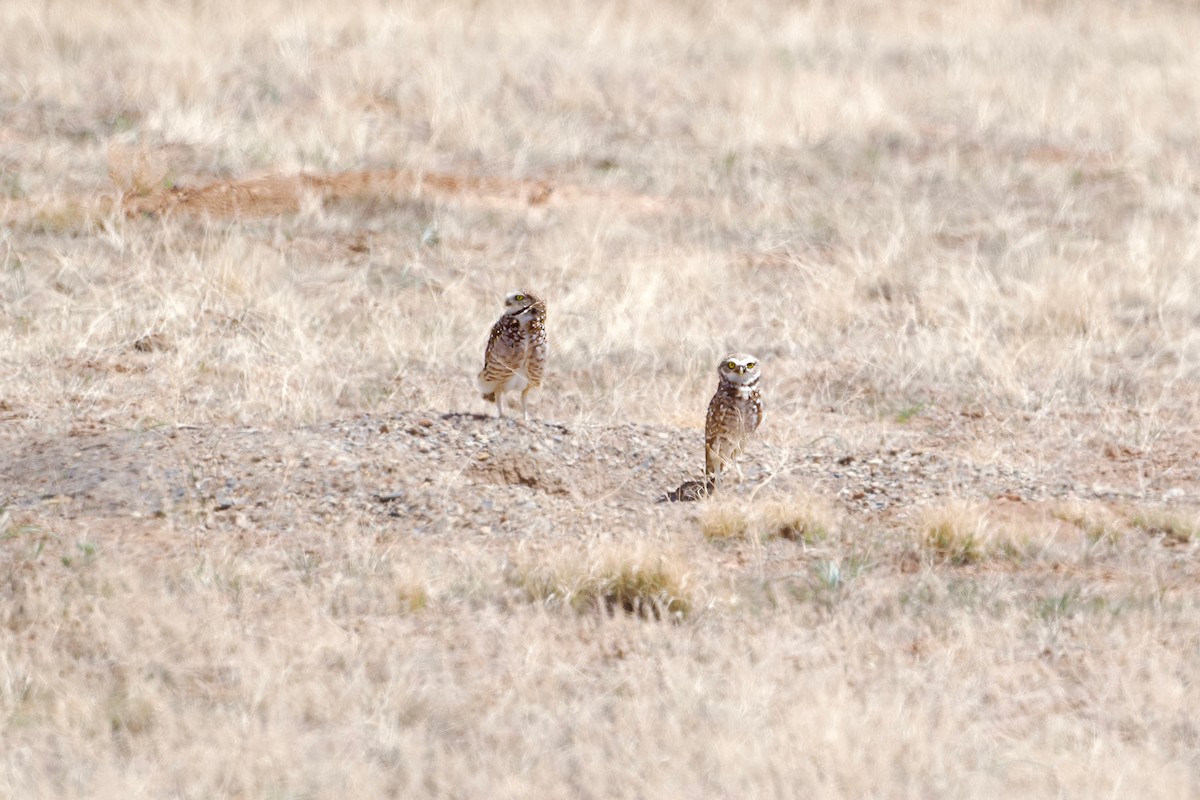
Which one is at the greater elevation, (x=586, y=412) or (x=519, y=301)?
(x=519, y=301)

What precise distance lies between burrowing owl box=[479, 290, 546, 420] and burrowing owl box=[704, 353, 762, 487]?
1022 millimetres

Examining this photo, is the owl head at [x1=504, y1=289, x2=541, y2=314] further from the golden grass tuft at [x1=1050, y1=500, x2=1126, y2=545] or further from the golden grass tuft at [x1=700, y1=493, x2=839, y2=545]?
the golden grass tuft at [x1=1050, y1=500, x2=1126, y2=545]

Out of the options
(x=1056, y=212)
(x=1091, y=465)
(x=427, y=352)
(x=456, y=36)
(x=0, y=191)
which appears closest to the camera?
(x=1091, y=465)

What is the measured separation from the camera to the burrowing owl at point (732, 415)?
275 inches

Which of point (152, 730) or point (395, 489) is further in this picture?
point (395, 489)

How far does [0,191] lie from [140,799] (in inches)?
353

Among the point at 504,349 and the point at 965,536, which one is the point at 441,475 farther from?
the point at 965,536

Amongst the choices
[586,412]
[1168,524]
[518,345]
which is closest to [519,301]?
[518,345]

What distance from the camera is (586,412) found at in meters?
8.81

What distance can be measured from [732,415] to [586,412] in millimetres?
1945

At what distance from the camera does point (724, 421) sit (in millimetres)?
7000

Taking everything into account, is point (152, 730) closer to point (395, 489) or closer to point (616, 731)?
point (616, 731)

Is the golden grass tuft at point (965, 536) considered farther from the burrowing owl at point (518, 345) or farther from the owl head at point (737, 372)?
the burrowing owl at point (518, 345)

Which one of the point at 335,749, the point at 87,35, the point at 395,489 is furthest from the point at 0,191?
the point at 335,749
